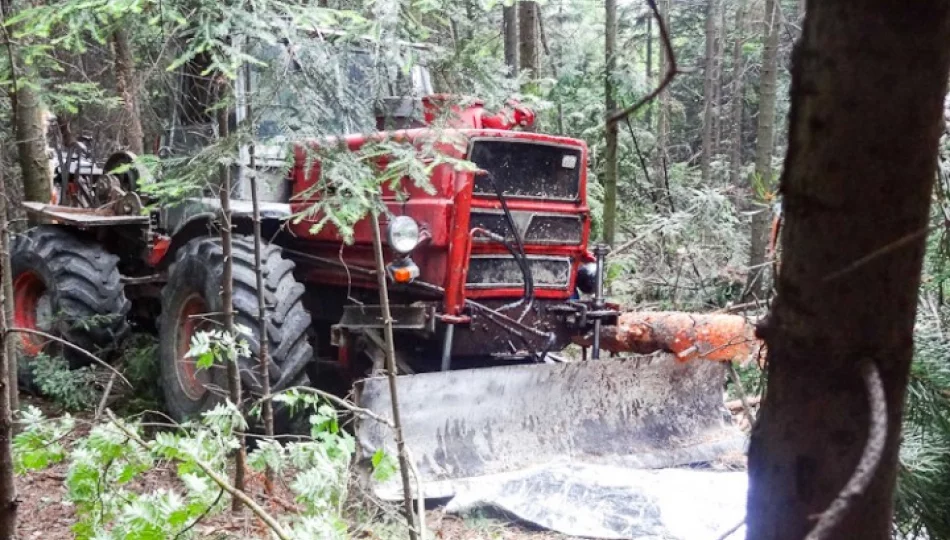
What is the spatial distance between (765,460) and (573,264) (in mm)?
4820

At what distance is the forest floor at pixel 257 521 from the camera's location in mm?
4180

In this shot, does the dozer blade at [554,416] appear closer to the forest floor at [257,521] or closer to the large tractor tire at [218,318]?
the forest floor at [257,521]

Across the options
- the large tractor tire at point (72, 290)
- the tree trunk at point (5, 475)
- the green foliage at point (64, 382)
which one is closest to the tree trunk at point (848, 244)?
the tree trunk at point (5, 475)

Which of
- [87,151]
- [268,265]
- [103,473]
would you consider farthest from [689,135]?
Result: [103,473]

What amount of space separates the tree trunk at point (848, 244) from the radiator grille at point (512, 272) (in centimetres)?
431

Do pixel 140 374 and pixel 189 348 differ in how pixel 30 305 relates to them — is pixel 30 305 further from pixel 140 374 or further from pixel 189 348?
pixel 189 348

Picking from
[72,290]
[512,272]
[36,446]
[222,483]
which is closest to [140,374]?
[72,290]

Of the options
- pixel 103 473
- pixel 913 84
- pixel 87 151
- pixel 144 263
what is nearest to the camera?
pixel 913 84

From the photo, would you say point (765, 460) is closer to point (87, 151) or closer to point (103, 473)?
point (103, 473)

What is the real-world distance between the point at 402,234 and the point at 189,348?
5.79 ft

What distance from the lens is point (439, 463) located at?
4945mm

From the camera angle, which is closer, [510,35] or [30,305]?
[30,305]

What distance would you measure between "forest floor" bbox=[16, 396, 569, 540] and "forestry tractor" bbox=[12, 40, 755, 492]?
0.45 m

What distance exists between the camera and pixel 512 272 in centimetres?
566
